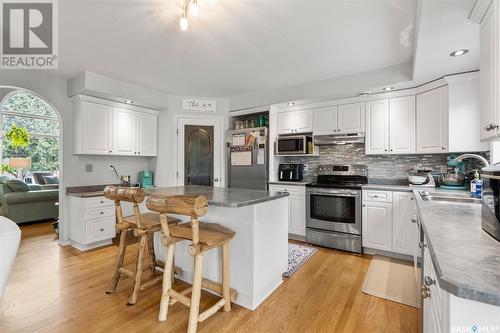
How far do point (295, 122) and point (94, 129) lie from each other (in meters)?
3.28

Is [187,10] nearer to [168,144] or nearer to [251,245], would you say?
[251,245]

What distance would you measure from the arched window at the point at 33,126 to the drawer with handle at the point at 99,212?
3.72m

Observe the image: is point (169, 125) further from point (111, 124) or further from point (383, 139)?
point (383, 139)

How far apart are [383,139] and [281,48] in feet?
6.48

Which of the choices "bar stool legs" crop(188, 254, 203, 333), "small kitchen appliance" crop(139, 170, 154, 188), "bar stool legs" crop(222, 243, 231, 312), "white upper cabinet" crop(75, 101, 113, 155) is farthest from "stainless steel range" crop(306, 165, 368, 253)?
"white upper cabinet" crop(75, 101, 113, 155)

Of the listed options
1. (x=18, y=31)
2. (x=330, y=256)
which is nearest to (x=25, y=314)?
(x=18, y=31)

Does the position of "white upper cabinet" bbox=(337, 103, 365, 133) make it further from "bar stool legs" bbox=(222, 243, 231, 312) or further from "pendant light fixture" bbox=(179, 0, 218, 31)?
"bar stool legs" bbox=(222, 243, 231, 312)

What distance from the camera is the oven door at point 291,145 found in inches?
153

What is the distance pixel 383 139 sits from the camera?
11.0ft

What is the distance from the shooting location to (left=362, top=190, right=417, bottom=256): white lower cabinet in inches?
115

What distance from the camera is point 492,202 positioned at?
3.44 feet

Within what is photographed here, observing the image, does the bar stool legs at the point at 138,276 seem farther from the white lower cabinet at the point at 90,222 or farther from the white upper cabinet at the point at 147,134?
the white upper cabinet at the point at 147,134

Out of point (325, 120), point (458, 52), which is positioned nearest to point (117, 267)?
point (325, 120)

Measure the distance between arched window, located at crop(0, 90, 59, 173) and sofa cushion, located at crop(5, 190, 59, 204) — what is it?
172cm
